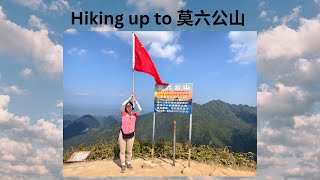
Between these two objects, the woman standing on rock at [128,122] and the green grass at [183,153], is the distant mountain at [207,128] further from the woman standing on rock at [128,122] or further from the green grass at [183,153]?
the woman standing on rock at [128,122]

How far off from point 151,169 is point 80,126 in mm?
3525

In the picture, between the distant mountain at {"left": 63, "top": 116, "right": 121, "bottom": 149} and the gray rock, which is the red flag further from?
the distant mountain at {"left": 63, "top": 116, "right": 121, "bottom": 149}

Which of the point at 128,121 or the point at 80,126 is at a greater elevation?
the point at 128,121

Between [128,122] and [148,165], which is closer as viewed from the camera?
[128,122]

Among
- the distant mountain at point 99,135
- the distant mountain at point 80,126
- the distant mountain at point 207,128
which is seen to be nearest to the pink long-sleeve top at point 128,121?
the distant mountain at point 207,128

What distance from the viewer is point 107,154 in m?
10.8

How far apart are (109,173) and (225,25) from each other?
3968 millimetres

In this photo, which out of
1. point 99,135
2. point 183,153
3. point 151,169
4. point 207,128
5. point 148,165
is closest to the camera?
point 151,169

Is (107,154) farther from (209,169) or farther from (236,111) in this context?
(236,111)

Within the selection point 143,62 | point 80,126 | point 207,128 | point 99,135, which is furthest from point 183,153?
point 80,126

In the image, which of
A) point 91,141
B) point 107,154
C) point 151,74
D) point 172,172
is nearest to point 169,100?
point 151,74

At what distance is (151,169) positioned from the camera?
31.7 ft

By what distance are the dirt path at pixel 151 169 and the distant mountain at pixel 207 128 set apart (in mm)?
1092

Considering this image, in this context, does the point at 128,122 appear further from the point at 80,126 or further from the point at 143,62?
the point at 80,126
